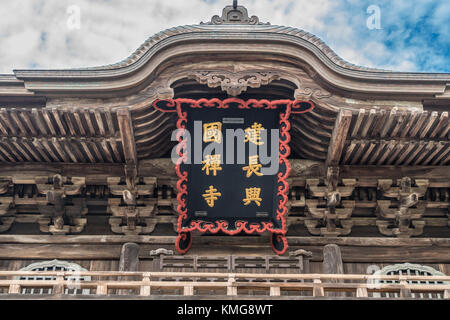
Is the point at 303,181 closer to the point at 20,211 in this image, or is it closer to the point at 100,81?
the point at 100,81

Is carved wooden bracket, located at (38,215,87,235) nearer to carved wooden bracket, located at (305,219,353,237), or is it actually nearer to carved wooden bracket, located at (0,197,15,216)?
carved wooden bracket, located at (0,197,15,216)

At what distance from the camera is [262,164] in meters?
10.2

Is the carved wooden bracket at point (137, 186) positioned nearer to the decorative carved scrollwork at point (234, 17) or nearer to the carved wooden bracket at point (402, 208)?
the decorative carved scrollwork at point (234, 17)

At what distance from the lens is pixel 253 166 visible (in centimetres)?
1022

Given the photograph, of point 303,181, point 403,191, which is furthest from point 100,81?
point 403,191

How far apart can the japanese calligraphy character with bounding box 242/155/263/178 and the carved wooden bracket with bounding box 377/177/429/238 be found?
231 cm

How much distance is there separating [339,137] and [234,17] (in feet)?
11.5

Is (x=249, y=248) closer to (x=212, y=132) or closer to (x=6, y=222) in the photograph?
(x=212, y=132)

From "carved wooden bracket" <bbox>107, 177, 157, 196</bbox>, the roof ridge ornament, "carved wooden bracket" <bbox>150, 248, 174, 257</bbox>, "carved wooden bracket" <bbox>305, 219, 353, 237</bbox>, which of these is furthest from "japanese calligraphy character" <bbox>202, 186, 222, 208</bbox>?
the roof ridge ornament

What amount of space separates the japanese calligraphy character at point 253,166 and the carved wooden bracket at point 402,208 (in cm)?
231

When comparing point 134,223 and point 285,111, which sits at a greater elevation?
point 285,111

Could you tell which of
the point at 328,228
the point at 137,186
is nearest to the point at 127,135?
the point at 137,186

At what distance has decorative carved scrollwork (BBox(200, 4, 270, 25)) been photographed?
1142 cm
